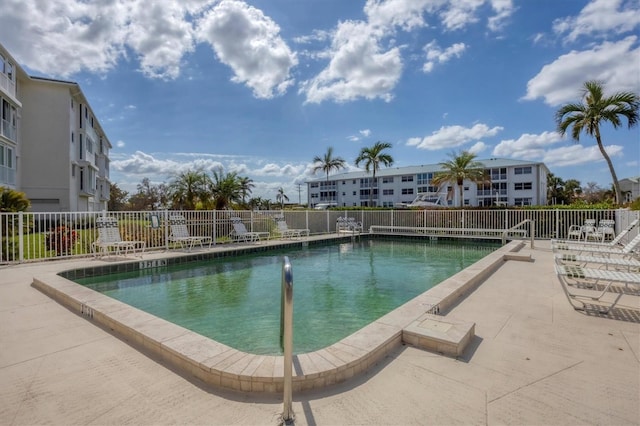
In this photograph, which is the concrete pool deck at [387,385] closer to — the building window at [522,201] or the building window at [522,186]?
the building window at [522,201]

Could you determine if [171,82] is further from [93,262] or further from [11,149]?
[11,149]

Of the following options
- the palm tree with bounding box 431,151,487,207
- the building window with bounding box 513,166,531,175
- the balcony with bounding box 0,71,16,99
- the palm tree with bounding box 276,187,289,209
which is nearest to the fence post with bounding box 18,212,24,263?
the balcony with bounding box 0,71,16,99

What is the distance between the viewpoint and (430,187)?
43.8m

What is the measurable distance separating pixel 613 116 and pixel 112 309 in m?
20.8

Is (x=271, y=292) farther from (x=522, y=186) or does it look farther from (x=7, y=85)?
(x=522, y=186)

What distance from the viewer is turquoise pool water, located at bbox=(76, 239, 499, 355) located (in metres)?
4.25

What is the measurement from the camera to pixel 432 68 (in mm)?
13195

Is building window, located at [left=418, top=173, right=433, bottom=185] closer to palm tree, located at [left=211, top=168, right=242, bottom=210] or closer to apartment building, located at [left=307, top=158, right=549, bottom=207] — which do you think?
apartment building, located at [left=307, top=158, right=549, bottom=207]

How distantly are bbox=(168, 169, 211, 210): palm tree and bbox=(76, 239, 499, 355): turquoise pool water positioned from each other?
11252mm

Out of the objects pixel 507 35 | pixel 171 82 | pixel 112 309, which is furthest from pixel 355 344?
pixel 171 82

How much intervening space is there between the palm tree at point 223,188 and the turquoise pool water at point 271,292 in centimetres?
1026

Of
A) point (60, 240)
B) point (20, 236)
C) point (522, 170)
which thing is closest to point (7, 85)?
point (60, 240)

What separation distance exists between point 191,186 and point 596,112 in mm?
22716

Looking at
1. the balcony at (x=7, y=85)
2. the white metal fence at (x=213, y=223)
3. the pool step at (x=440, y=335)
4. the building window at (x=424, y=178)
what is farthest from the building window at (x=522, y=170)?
the balcony at (x=7, y=85)
